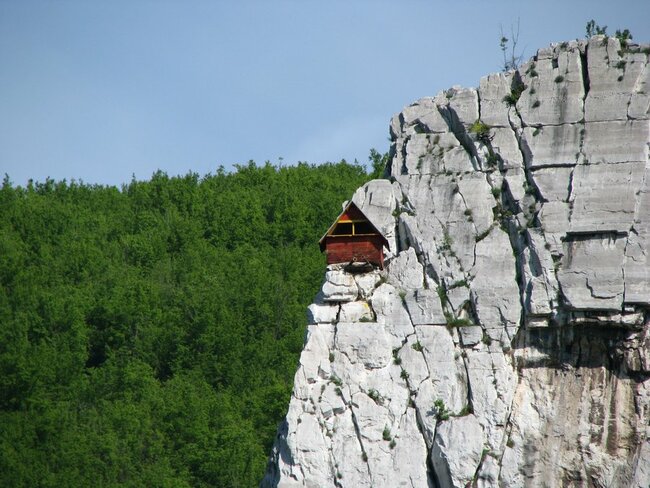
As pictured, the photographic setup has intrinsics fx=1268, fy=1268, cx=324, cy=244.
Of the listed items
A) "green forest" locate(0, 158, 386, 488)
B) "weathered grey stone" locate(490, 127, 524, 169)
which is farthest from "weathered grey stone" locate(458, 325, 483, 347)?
"green forest" locate(0, 158, 386, 488)

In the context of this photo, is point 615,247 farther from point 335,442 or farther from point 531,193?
point 335,442

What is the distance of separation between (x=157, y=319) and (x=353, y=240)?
34.5 meters

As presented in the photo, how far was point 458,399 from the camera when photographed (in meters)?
39.6

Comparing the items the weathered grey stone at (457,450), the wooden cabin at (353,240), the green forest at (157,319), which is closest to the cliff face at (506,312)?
the weathered grey stone at (457,450)

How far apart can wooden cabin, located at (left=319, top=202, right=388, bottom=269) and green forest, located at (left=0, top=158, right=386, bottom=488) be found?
20.7 m

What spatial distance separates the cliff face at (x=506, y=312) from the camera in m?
38.8

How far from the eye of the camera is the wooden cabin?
41969 mm

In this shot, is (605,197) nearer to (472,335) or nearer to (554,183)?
(554,183)

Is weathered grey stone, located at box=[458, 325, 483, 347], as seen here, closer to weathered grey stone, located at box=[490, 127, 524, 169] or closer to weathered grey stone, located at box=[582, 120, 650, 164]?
weathered grey stone, located at box=[490, 127, 524, 169]

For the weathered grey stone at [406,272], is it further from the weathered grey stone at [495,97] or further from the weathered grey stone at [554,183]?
the weathered grey stone at [495,97]

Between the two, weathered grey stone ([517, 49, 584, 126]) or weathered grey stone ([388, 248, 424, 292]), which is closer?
weathered grey stone ([388, 248, 424, 292])

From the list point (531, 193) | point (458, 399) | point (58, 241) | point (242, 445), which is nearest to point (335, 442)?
point (458, 399)

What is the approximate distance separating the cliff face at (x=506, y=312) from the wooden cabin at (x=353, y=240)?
0.57m

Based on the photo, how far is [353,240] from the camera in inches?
1666
